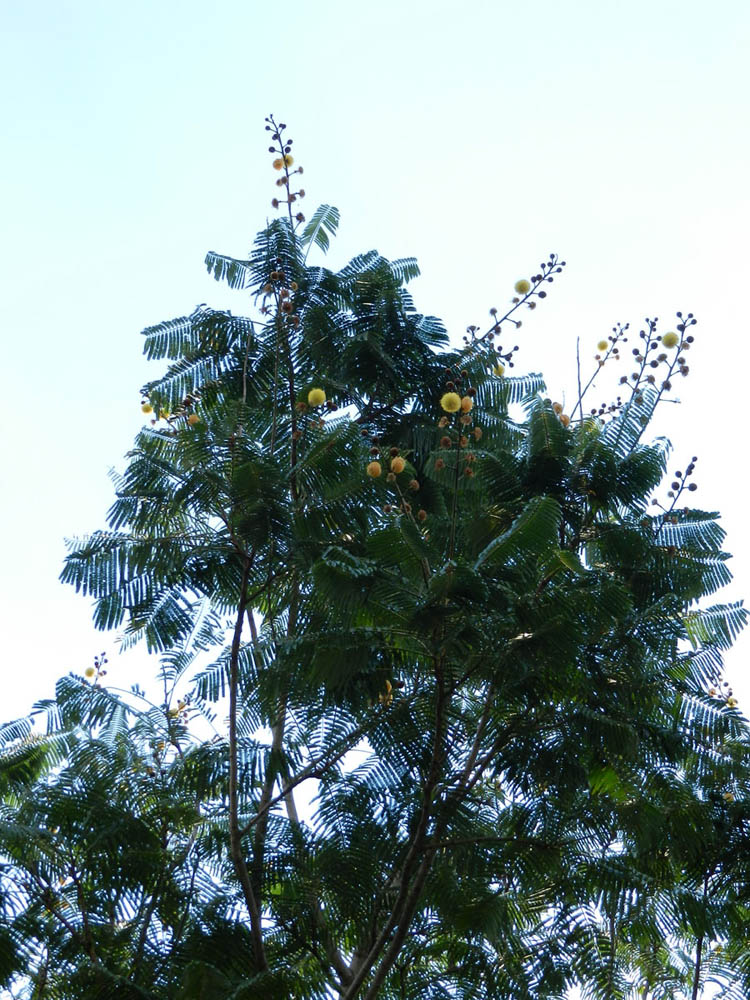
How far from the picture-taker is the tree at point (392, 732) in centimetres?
446

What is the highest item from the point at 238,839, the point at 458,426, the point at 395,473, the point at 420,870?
the point at 458,426

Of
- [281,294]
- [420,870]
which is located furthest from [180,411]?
[420,870]

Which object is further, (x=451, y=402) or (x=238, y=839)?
(x=238, y=839)

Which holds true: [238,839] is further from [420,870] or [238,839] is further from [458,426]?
[458,426]

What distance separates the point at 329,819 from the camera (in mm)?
5250

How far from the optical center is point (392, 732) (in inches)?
195

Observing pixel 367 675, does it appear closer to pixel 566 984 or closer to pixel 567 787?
pixel 567 787

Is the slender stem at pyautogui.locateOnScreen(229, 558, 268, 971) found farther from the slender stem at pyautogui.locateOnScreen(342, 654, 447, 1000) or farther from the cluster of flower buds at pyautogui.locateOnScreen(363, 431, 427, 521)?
the cluster of flower buds at pyautogui.locateOnScreen(363, 431, 427, 521)

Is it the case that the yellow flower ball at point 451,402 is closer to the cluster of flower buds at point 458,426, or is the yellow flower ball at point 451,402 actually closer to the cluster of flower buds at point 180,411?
the cluster of flower buds at point 458,426

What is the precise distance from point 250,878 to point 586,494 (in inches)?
82.7

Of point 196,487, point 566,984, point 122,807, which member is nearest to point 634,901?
point 566,984

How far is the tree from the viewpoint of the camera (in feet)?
14.6

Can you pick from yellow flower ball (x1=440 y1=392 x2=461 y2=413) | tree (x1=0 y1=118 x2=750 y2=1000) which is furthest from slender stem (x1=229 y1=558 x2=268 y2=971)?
yellow flower ball (x1=440 y1=392 x2=461 y2=413)

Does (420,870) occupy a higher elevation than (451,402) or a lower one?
lower
